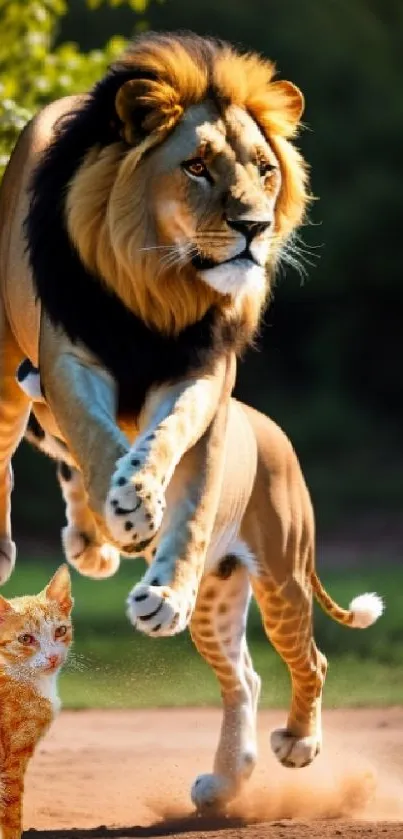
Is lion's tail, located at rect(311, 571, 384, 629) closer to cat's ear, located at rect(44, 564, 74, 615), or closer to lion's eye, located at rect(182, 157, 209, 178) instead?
lion's eye, located at rect(182, 157, 209, 178)

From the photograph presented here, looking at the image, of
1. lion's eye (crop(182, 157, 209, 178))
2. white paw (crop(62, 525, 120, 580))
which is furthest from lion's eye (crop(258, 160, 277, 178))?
white paw (crop(62, 525, 120, 580))

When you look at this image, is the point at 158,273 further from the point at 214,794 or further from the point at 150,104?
the point at 214,794

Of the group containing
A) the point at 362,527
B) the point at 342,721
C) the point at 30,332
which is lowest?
the point at 362,527

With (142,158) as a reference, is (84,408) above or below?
below

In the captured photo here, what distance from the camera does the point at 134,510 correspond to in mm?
4172

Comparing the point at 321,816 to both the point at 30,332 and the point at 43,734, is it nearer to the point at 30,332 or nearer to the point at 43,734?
the point at 30,332

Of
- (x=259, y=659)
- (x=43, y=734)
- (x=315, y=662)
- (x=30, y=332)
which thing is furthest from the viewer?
(x=259, y=659)

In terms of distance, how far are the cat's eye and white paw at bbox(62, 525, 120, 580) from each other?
2.25 metres

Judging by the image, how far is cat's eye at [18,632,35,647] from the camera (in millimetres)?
3525

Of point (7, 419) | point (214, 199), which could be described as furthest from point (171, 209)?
point (7, 419)

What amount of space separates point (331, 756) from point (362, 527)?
7.68m

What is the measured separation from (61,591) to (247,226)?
116 cm

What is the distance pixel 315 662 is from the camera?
576 cm

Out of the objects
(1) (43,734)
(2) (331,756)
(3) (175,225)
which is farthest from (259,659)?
(1) (43,734)
